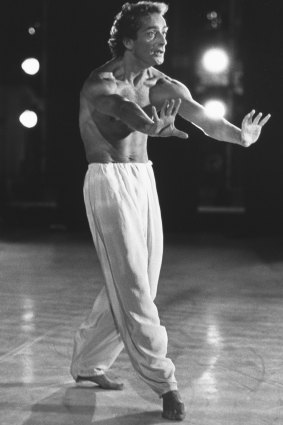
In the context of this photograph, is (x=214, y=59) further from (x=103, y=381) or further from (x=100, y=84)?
(x=100, y=84)

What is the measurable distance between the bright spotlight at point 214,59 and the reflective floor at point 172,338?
8.24 meters

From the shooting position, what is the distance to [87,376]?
397 centimetres

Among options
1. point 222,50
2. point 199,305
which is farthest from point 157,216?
point 222,50

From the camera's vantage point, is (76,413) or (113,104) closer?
(113,104)

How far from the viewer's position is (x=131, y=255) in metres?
3.60

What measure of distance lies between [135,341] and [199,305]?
10.4ft

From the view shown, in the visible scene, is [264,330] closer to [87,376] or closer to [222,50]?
[87,376]

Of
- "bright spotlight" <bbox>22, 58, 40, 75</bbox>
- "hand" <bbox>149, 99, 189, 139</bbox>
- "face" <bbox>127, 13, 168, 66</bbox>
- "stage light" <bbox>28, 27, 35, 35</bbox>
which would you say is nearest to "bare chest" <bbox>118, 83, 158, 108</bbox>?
"face" <bbox>127, 13, 168, 66</bbox>

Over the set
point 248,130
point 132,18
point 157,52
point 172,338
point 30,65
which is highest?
point 132,18

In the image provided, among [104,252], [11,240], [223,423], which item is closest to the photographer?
[223,423]

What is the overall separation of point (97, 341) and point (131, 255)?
20.9 inches

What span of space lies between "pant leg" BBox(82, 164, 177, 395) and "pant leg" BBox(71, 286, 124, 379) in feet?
0.57

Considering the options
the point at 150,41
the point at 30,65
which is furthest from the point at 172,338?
the point at 30,65

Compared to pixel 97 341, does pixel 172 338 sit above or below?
below
